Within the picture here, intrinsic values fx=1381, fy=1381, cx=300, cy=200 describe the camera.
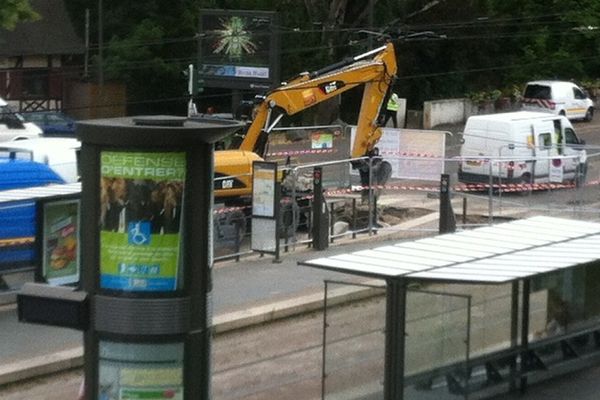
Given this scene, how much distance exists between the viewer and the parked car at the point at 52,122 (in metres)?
51.2

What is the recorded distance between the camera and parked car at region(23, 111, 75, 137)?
51.2 metres

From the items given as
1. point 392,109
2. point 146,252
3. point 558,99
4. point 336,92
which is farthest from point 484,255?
point 558,99

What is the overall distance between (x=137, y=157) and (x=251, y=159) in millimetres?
18251

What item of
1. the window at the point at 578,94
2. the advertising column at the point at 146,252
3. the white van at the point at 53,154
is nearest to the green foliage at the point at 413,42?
the window at the point at 578,94

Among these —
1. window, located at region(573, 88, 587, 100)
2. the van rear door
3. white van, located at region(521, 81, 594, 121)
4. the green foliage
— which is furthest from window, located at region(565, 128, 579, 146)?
window, located at region(573, 88, 587, 100)

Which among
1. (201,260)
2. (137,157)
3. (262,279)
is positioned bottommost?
(262,279)

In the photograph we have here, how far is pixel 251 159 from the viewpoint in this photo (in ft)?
95.7

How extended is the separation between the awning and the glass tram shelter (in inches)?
0.5

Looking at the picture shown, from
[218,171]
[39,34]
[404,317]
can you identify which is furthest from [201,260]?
[39,34]

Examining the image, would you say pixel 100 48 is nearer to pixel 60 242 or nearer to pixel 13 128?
pixel 13 128

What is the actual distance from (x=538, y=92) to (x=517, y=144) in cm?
2129

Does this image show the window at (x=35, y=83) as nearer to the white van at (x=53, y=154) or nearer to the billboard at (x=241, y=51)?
the billboard at (x=241, y=51)

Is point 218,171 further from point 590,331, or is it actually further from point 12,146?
point 590,331

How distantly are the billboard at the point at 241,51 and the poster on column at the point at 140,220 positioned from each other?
118ft
